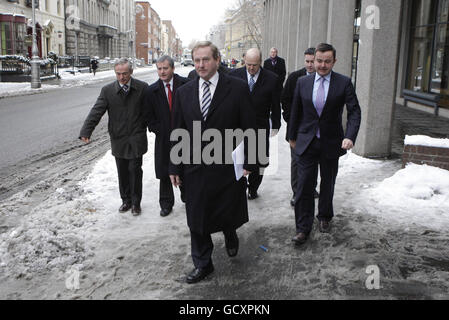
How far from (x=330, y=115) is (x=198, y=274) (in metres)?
2.18

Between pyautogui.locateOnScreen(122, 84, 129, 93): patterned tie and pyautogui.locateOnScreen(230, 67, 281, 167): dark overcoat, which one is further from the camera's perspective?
pyautogui.locateOnScreen(230, 67, 281, 167): dark overcoat

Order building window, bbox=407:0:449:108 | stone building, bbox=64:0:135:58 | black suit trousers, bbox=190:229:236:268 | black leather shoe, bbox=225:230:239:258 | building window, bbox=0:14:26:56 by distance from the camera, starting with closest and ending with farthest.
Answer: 1. black suit trousers, bbox=190:229:236:268
2. black leather shoe, bbox=225:230:239:258
3. building window, bbox=407:0:449:108
4. building window, bbox=0:14:26:56
5. stone building, bbox=64:0:135:58

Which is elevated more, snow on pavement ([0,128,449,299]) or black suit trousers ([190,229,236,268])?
black suit trousers ([190,229,236,268])

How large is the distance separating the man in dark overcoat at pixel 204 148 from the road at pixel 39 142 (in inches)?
158

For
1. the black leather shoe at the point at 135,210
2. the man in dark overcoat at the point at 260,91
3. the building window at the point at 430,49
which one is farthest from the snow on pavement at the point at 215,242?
the building window at the point at 430,49

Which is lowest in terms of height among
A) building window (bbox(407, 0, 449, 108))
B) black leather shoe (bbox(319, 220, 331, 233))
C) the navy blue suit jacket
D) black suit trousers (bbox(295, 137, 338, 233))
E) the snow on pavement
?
the snow on pavement

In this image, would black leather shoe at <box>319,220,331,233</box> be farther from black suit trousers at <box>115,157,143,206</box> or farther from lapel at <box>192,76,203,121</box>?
black suit trousers at <box>115,157,143,206</box>

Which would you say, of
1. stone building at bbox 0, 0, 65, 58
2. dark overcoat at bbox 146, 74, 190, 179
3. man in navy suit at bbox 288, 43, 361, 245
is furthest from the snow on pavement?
stone building at bbox 0, 0, 65, 58

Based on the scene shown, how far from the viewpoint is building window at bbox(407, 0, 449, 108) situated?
1574 centimetres

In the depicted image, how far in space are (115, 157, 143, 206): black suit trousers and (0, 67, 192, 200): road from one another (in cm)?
203

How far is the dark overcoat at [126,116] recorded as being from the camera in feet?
19.1

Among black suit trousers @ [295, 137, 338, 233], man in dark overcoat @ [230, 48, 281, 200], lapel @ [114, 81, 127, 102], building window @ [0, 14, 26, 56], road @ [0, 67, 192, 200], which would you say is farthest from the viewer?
building window @ [0, 14, 26, 56]
